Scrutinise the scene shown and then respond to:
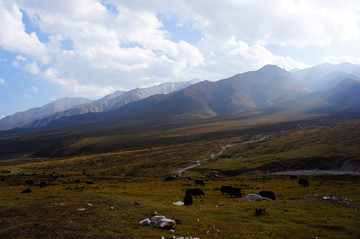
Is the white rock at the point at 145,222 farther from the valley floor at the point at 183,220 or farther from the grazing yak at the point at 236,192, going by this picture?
the grazing yak at the point at 236,192

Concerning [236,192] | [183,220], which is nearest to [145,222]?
[183,220]

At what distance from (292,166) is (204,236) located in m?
70.3

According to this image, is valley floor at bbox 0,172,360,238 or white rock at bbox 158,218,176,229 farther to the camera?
white rock at bbox 158,218,176,229

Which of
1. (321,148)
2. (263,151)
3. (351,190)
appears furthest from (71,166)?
(351,190)

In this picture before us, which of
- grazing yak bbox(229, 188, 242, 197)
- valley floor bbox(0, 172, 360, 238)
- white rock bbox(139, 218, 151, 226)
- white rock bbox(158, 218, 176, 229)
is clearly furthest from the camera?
grazing yak bbox(229, 188, 242, 197)

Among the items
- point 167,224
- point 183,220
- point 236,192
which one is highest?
point 167,224

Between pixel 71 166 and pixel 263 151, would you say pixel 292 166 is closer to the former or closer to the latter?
pixel 263 151

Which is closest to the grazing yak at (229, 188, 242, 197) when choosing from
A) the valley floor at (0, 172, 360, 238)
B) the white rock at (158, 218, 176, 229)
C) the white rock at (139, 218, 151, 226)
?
the valley floor at (0, 172, 360, 238)

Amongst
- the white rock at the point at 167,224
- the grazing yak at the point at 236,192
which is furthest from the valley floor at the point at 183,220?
the grazing yak at the point at 236,192

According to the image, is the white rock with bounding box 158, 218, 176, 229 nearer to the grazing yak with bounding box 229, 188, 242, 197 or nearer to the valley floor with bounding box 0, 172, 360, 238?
the valley floor with bounding box 0, 172, 360, 238

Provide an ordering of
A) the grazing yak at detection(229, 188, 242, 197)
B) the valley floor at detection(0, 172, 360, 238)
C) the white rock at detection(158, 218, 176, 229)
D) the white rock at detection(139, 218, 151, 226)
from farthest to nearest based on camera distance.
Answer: the grazing yak at detection(229, 188, 242, 197) → the white rock at detection(139, 218, 151, 226) → the white rock at detection(158, 218, 176, 229) → the valley floor at detection(0, 172, 360, 238)

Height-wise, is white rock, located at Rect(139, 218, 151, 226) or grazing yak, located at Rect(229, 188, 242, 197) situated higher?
white rock, located at Rect(139, 218, 151, 226)

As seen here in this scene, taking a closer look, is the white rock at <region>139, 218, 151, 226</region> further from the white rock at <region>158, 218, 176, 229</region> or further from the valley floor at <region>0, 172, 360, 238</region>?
the white rock at <region>158, 218, 176, 229</region>

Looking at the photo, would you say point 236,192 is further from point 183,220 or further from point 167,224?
point 167,224
